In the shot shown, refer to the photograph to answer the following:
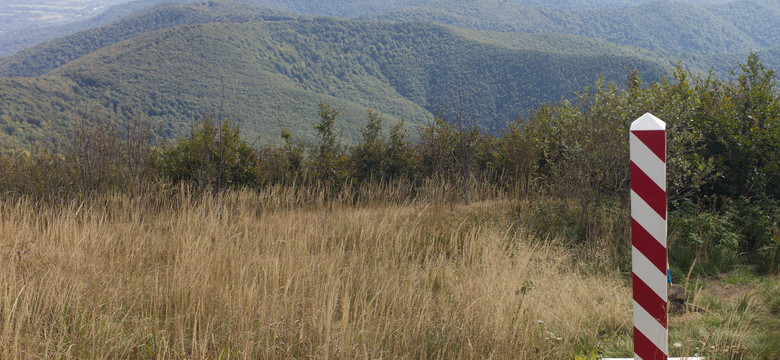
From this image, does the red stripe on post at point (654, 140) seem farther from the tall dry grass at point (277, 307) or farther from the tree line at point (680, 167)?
the tree line at point (680, 167)

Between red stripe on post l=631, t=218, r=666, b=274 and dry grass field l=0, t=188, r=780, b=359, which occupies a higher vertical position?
red stripe on post l=631, t=218, r=666, b=274

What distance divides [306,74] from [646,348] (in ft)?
514

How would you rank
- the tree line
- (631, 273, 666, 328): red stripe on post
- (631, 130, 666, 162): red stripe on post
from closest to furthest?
1. (631, 130, 666, 162): red stripe on post
2. (631, 273, 666, 328): red stripe on post
3. the tree line

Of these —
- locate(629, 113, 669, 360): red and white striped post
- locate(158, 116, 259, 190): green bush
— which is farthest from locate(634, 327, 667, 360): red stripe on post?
locate(158, 116, 259, 190): green bush

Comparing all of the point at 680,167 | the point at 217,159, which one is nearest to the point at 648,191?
the point at 680,167

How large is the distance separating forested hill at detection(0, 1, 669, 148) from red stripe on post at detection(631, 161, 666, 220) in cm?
7065

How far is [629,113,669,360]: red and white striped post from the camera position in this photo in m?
2.31

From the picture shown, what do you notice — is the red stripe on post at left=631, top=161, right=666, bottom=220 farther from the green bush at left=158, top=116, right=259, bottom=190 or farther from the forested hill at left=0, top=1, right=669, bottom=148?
the forested hill at left=0, top=1, right=669, bottom=148

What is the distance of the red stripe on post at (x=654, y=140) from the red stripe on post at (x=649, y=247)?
34 cm

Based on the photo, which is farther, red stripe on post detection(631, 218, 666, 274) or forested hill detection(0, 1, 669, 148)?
forested hill detection(0, 1, 669, 148)

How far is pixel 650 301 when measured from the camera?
7.88ft

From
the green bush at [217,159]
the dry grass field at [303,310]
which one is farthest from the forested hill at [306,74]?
the dry grass field at [303,310]

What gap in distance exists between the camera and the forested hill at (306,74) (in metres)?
95.1

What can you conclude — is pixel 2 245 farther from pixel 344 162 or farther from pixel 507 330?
pixel 344 162
